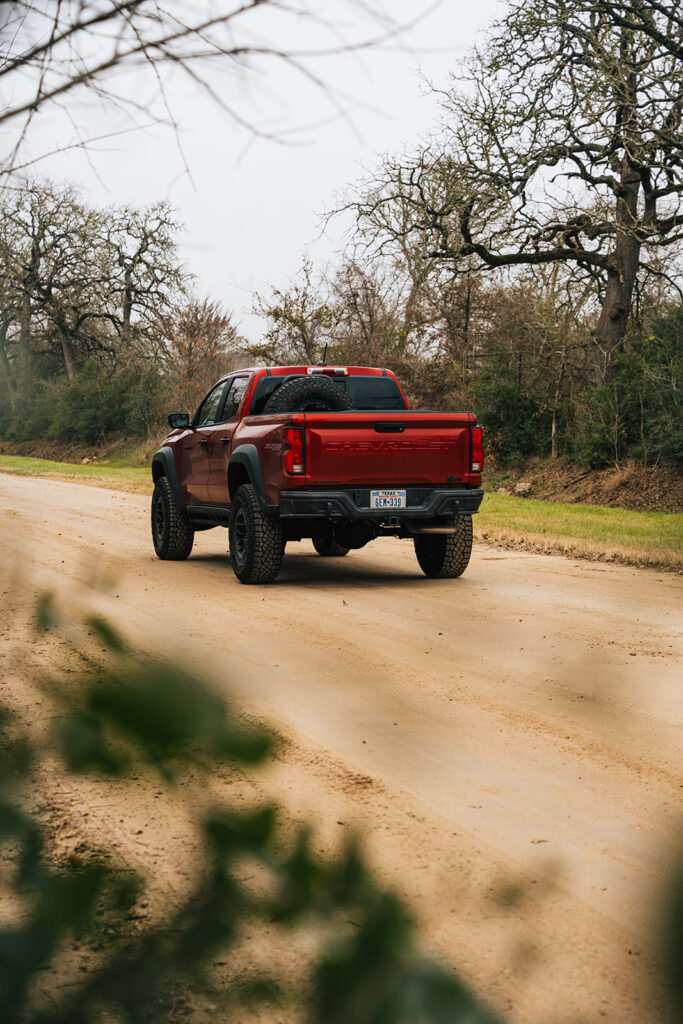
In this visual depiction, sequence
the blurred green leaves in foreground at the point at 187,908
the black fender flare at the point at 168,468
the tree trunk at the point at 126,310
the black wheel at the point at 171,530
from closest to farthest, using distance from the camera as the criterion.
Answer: the blurred green leaves in foreground at the point at 187,908, the black wheel at the point at 171,530, the black fender flare at the point at 168,468, the tree trunk at the point at 126,310

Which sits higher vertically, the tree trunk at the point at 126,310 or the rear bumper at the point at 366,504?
the tree trunk at the point at 126,310

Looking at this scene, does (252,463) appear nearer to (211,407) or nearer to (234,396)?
(234,396)

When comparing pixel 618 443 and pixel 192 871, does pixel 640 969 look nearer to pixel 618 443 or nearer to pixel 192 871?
pixel 192 871

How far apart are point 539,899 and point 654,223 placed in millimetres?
24090

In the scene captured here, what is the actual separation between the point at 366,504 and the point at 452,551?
1.20m

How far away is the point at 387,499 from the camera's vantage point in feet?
33.1

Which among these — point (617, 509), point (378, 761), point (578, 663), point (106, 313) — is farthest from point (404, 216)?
point (106, 313)

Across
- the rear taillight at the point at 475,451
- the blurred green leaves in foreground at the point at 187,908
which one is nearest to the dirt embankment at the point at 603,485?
the rear taillight at the point at 475,451

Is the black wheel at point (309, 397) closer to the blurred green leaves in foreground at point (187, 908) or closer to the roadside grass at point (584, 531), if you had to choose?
the roadside grass at point (584, 531)

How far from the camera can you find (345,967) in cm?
101

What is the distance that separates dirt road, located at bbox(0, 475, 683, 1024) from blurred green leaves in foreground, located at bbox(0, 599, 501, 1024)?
0.05 metres

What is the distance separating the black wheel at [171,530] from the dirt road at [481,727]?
0.85 feet

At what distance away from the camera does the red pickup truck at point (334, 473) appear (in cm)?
988

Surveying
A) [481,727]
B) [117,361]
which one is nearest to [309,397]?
[481,727]
